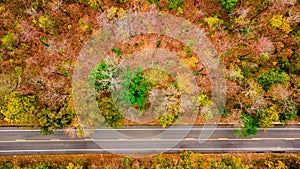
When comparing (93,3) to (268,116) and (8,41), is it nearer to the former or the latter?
(8,41)

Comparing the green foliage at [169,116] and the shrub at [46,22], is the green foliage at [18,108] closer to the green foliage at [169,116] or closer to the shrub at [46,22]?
the shrub at [46,22]

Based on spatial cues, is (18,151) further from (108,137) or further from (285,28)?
(285,28)

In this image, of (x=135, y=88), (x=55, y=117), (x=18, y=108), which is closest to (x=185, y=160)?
(x=135, y=88)

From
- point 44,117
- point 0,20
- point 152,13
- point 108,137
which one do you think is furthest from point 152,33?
point 0,20

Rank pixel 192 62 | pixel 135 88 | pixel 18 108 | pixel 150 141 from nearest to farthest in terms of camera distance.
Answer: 1. pixel 18 108
2. pixel 135 88
3. pixel 192 62
4. pixel 150 141

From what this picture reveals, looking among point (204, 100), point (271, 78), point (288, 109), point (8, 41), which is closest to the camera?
point (288, 109)

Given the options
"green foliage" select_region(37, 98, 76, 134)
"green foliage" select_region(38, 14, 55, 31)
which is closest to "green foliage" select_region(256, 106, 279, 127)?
"green foliage" select_region(37, 98, 76, 134)
